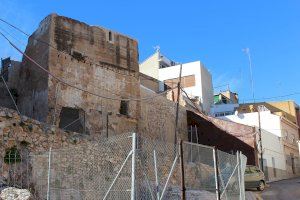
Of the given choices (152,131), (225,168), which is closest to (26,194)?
(225,168)

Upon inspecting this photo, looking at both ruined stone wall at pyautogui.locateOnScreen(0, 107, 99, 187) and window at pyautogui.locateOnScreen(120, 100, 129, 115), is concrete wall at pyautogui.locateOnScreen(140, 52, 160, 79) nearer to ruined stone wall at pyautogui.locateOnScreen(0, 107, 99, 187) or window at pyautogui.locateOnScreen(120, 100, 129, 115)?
window at pyautogui.locateOnScreen(120, 100, 129, 115)

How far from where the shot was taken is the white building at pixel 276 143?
39.1 meters

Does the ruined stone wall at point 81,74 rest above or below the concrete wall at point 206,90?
below

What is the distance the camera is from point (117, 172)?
37.1 ft

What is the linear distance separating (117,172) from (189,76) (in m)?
40.5

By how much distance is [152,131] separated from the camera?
30922 millimetres

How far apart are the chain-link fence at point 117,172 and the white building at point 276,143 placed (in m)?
25.6

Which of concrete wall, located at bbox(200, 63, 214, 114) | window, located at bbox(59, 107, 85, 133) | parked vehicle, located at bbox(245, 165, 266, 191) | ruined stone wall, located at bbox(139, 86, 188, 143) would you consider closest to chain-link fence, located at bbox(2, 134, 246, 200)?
window, located at bbox(59, 107, 85, 133)

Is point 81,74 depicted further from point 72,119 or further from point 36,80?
point 72,119

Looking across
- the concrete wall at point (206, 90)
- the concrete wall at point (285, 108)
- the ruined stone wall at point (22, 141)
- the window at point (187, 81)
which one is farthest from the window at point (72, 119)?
the concrete wall at point (285, 108)

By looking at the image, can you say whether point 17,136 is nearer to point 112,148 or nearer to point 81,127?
point 112,148

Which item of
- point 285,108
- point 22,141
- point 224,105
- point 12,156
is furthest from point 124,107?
point 285,108

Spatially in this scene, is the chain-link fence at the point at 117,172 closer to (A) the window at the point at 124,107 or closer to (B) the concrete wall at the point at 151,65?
(A) the window at the point at 124,107

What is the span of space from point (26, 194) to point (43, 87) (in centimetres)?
1250
